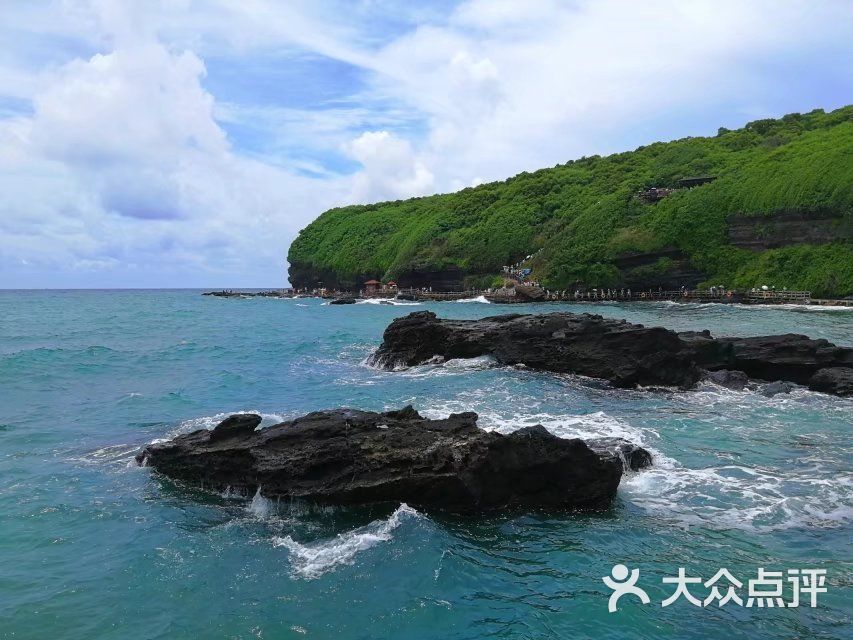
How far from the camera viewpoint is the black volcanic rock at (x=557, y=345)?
25359mm

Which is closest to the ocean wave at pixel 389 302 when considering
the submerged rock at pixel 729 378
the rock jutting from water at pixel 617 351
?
the rock jutting from water at pixel 617 351

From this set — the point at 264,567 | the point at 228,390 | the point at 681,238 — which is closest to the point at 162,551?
the point at 264,567

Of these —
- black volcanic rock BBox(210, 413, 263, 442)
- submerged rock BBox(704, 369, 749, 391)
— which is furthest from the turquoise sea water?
submerged rock BBox(704, 369, 749, 391)

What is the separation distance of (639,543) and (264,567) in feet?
21.7

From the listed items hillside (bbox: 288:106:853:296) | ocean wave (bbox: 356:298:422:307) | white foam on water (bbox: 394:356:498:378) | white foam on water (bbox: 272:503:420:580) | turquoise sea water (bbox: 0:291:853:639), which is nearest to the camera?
turquoise sea water (bbox: 0:291:853:639)

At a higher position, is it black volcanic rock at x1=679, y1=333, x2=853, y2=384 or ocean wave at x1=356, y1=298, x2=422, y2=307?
ocean wave at x1=356, y1=298, x2=422, y2=307

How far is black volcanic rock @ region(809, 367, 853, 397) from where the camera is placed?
22922 mm

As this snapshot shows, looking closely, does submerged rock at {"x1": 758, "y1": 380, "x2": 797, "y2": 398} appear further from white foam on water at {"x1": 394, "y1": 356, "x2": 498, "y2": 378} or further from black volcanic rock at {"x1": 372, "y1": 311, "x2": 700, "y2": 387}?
white foam on water at {"x1": 394, "y1": 356, "x2": 498, "y2": 378}

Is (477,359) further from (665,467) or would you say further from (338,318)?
(338,318)

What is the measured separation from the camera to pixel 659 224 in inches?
3418

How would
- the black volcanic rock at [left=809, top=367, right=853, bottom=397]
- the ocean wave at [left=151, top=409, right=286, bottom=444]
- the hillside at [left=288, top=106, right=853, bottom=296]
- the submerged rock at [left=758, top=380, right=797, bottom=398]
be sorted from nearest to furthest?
the ocean wave at [left=151, top=409, right=286, bottom=444] < the black volcanic rock at [left=809, top=367, right=853, bottom=397] < the submerged rock at [left=758, top=380, right=797, bottom=398] < the hillside at [left=288, top=106, right=853, bottom=296]

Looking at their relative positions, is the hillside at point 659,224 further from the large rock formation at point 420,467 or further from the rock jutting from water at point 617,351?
the large rock formation at point 420,467

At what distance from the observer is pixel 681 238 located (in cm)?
8350

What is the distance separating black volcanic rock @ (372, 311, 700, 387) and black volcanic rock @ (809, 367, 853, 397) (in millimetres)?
4605
